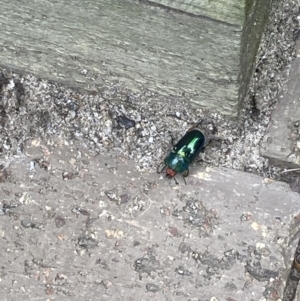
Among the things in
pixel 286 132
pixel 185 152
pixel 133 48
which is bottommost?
pixel 185 152

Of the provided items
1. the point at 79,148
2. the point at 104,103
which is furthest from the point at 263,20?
the point at 79,148

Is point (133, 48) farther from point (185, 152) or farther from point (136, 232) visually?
point (136, 232)

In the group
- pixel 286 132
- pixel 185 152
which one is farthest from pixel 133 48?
pixel 286 132

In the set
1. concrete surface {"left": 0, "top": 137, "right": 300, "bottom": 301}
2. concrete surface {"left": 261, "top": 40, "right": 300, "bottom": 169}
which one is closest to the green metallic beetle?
concrete surface {"left": 0, "top": 137, "right": 300, "bottom": 301}

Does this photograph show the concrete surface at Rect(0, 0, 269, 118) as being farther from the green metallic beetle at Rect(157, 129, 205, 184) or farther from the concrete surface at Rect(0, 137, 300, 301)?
the concrete surface at Rect(0, 137, 300, 301)

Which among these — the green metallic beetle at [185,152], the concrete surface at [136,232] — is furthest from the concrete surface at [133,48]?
the concrete surface at [136,232]
